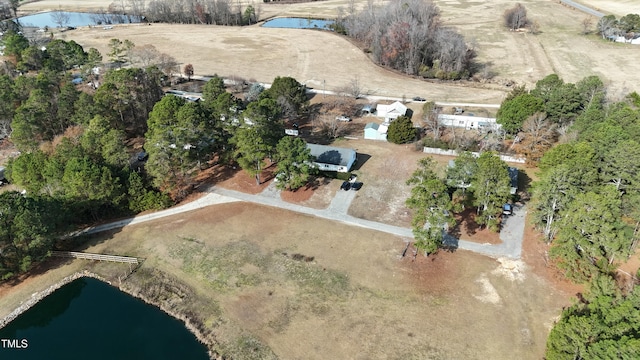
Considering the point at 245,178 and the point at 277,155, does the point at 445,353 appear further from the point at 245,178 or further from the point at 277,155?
the point at 245,178

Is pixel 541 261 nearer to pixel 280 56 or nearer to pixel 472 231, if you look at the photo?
pixel 472 231

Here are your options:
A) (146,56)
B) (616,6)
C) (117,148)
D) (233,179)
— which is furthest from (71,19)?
(616,6)

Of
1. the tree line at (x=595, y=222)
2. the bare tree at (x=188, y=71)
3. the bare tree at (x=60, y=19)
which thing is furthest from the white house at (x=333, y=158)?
the bare tree at (x=60, y=19)

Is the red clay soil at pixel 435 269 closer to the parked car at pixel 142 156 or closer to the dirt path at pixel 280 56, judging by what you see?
the parked car at pixel 142 156

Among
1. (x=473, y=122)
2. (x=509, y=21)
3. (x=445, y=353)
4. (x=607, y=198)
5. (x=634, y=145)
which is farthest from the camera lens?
(x=509, y=21)

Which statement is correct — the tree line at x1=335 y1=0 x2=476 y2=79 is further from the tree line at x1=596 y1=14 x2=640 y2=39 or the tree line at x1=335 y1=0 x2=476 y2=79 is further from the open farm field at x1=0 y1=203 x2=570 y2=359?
the open farm field at x1=0 y1=203 x2=570 y2=359

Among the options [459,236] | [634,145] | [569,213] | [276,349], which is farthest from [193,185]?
[634,145]

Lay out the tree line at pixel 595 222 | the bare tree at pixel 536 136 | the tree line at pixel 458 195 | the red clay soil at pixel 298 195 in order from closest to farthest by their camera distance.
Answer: the tree line at pixel 595 222
the tree line at pixel 458 195
the red clay soil at pixel 298 195
the bare tree at pixel 536 136
